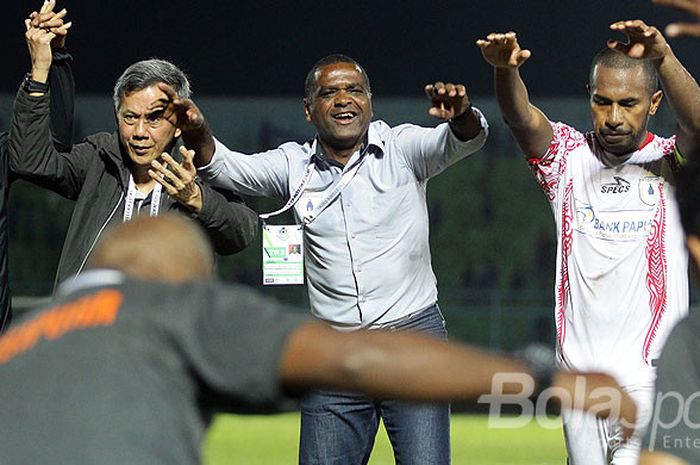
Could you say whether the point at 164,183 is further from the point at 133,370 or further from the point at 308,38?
the point at 308,38

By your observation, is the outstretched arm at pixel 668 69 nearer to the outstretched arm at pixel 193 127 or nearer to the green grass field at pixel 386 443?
the outstretched arm at pixel 193 127

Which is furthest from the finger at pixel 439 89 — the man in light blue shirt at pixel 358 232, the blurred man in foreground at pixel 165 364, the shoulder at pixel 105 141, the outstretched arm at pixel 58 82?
the blurred man in foreground at pixel 165 364

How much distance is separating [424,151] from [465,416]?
506cm

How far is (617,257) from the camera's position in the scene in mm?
4160

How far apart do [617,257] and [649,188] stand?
0.26m

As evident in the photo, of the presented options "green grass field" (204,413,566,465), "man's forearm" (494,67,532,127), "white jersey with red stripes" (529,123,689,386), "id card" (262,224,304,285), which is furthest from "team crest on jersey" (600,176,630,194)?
"green grass field" (204,413,566,465)

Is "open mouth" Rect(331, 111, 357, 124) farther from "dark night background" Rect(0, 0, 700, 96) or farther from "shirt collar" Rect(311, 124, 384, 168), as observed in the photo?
"dark night background" Rect(0, 0, 700, 96)

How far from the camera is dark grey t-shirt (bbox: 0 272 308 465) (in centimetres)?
182

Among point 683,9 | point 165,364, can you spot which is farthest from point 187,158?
point 165,364

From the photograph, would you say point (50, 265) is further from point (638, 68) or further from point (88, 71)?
point (638, 68)

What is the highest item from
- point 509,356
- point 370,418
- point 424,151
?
point 424,151

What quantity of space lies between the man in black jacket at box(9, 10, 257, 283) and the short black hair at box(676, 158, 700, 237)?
92.9 inches

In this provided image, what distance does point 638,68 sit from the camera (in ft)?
14.0

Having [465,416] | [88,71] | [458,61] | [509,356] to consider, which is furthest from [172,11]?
[509,356]
